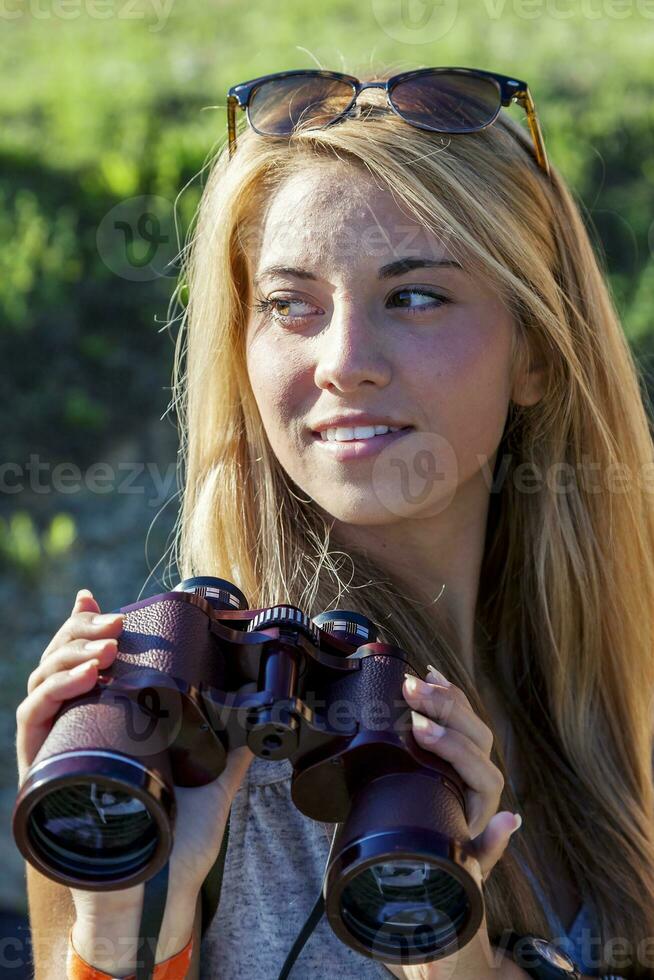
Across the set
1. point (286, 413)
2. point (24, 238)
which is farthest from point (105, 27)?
point (286, 413)

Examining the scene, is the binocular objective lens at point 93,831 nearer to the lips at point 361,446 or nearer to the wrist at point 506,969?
the wrist at point 506,969

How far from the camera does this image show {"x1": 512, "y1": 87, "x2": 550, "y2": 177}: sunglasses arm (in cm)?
213

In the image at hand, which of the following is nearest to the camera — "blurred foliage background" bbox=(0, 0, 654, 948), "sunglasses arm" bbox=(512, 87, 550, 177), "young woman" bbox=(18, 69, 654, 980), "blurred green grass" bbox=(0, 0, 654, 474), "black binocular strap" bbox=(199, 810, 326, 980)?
"black binocular strap" bbox=(199, 810, 326, 980)

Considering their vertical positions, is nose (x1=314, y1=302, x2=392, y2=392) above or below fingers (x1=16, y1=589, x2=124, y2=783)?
above

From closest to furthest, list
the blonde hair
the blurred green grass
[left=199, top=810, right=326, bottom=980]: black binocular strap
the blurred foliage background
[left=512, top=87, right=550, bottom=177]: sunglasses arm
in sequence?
1. [left=199, top=810, right=326, bottom=980]: black binocular strap
2. the blonde hair
3. [left=512, top=87, right=550, bottom=177]: sunglasses arm
4. the blurred foliage background
5. the blurred green grass

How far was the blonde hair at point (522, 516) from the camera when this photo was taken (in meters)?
1.99

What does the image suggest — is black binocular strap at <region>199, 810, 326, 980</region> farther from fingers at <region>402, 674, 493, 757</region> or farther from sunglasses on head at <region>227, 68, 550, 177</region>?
sunglasses on head at <region>227, 68, 550, 177</region>

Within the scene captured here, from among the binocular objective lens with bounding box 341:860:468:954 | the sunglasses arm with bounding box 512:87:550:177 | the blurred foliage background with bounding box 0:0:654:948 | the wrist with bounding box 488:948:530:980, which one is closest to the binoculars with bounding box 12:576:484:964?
the binocular objective lens with bounding box 341:860:468:954

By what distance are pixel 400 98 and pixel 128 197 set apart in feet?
10.4

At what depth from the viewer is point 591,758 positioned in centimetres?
226

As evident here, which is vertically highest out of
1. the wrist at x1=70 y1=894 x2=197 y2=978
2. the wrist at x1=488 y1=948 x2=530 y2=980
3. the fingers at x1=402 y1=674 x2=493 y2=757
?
the fingers at x1=402 y1=674 x2=493 y2=757

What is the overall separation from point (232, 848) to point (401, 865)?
1.27ft

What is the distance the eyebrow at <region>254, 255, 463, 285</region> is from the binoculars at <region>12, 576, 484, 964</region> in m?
0.61

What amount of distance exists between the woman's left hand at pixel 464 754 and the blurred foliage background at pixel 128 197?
6.70ft
